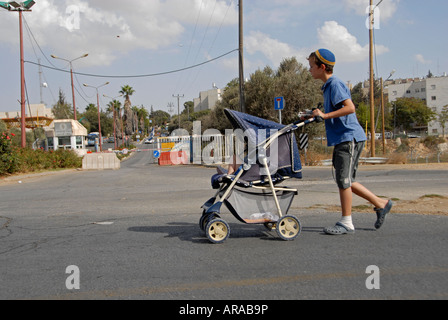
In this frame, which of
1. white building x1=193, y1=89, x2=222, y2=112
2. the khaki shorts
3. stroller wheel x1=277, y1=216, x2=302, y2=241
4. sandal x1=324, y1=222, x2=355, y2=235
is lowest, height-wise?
sandal x1=324, y1=222, x2=355, y2=235

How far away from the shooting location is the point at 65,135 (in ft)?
129

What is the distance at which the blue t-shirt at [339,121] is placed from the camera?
4.58m

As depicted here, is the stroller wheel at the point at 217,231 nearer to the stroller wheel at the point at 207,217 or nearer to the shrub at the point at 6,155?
the stroller wheel at the point at 207,217

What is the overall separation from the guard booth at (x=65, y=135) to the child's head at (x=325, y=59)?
120 feet

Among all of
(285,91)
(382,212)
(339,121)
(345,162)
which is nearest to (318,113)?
(339,121)

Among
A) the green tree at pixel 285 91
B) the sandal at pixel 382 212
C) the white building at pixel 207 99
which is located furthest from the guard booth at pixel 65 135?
the white building at pixel 207 99

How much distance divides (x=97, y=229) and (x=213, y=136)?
75.8 ft

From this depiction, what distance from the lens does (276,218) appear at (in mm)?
4777

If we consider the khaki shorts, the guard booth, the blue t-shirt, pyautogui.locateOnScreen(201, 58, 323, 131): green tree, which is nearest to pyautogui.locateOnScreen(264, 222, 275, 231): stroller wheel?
the khaki shorts

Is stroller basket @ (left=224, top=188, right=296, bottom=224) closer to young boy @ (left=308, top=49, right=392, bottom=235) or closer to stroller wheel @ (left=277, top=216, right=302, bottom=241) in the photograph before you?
stroller wheel @ (left=277, top=216, right=302, bottom=241)

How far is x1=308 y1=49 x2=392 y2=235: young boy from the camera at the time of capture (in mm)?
4570

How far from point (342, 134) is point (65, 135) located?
127 ft

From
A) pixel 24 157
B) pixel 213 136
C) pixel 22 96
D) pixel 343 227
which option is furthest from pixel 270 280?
pixel 213 136

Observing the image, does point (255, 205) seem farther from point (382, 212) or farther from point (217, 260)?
point (382, 212)
